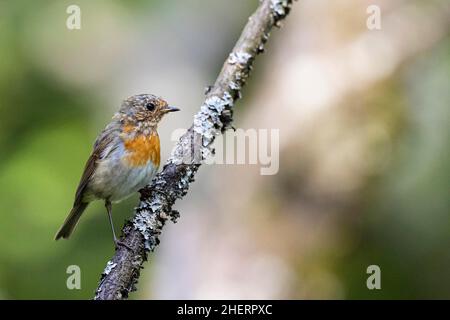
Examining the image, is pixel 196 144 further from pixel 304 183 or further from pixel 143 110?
pixel 304 183

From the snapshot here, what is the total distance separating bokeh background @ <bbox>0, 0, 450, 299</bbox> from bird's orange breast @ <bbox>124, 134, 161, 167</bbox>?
2.31 metres

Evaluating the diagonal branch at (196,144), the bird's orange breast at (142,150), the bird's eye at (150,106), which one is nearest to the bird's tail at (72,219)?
the bird's orange breast at (142,150)

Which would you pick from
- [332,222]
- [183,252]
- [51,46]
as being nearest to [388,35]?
[332,222]

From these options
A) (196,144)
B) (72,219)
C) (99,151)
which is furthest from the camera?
(72,219)

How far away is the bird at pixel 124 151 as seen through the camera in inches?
241

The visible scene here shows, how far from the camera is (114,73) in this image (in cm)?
1134

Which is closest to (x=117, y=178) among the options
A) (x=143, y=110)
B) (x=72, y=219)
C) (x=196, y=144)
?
(x=143, y=110)

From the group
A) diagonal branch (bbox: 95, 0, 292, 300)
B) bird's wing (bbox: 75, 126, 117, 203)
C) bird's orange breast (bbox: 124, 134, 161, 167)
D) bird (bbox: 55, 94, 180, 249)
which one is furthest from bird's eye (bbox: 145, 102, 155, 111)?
diagonal branch (bbox: 95, 0, 292, 300)

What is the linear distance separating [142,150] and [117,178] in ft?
1.11

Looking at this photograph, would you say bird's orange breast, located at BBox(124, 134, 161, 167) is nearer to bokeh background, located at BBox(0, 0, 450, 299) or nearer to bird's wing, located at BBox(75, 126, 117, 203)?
bird's wing, located at BBox(75, 126, 117, 203)

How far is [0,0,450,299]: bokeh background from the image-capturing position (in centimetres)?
820

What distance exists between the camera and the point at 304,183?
8.20m

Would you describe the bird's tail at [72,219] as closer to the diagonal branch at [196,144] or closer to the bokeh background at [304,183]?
the diagonal branch at [196,144]

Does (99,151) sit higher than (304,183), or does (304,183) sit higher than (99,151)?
(99,151)
